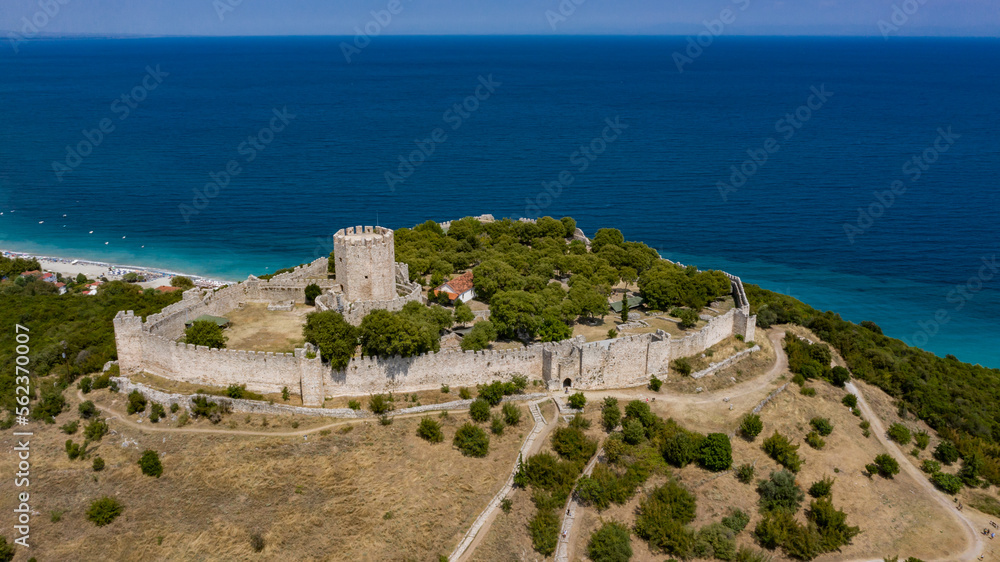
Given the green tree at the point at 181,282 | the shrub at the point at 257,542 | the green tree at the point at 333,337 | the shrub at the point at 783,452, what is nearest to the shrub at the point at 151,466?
the shrub at the point at 257,542

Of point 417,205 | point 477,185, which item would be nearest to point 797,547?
point 417,205

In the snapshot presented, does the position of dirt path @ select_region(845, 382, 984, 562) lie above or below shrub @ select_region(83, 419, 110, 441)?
below

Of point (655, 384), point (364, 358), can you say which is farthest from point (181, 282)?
point (655, 384)

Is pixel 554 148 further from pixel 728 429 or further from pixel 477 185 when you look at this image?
pixel 728 429

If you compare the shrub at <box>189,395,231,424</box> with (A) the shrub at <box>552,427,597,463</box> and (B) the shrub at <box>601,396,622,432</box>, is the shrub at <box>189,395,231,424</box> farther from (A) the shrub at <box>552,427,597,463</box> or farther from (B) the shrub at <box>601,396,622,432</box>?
(B) the shrub at <box>601,396,622,432</box>

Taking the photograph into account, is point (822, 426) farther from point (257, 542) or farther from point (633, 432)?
point (257, 542)

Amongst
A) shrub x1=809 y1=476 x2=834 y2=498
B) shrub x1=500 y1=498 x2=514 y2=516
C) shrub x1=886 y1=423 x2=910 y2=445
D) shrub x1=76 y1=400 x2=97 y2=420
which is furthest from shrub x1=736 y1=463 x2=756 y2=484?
shrub x1=76 y1=400 x2=97 y2=420
